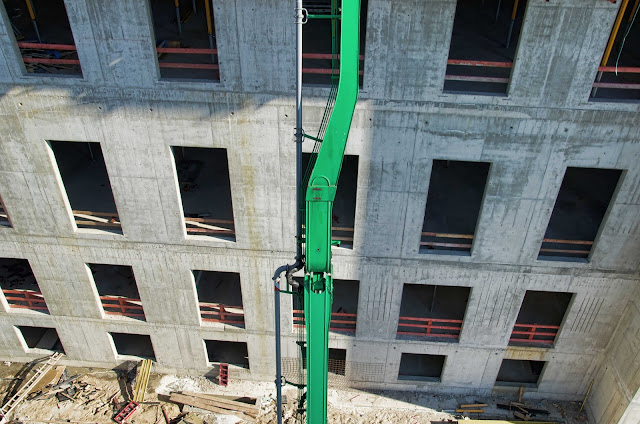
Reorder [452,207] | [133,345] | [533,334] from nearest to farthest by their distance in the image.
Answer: [533,334]
[452,207]
[133,345]

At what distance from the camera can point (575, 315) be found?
13656 mm

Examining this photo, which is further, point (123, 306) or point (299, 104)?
point (123, 306)

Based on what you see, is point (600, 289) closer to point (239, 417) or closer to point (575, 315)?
point (575, 315)

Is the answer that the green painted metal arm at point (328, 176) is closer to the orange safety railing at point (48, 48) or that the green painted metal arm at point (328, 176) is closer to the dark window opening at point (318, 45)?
the dark window opening at point (318, 45)

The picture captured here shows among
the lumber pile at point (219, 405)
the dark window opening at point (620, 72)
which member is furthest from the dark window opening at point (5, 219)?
the dark window opening at point (620, 72)

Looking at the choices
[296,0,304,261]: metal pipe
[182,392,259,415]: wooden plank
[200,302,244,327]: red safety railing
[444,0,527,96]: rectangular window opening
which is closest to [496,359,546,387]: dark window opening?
[182,392,259,415]: wooden plank

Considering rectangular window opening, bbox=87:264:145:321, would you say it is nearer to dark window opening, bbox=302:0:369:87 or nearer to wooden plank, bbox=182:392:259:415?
wooden plank, bbox=182:392:259:415

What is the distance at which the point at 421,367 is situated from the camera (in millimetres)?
16359

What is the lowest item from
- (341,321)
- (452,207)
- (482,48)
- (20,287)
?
(20,287)

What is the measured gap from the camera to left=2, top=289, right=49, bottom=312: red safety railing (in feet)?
49.2

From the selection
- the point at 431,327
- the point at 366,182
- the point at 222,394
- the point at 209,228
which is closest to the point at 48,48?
the point at 209,228

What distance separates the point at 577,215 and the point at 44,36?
16974mm

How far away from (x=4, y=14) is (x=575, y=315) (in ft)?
54.0

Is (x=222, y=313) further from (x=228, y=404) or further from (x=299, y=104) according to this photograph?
(x=299, y=104)
